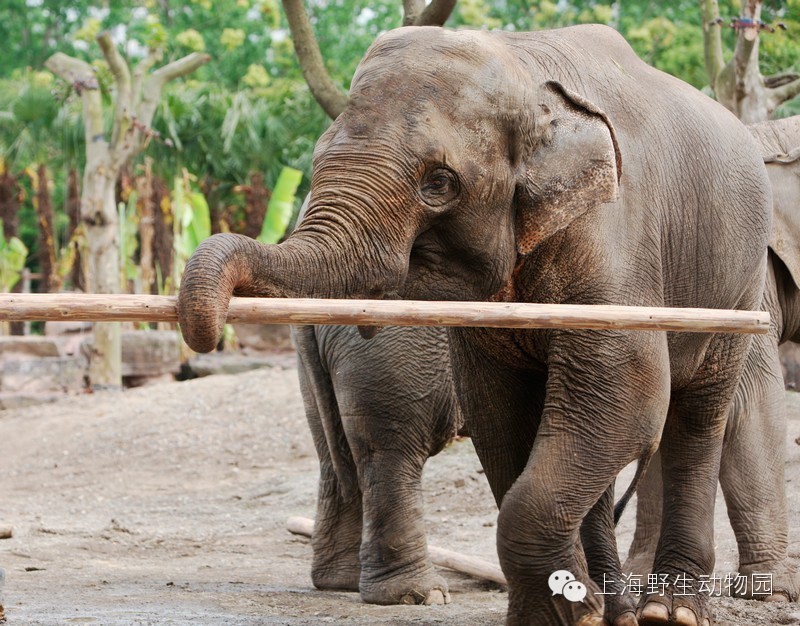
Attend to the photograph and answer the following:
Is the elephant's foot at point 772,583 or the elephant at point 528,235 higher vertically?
the elephant at point 528,235

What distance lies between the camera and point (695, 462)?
18.1ft

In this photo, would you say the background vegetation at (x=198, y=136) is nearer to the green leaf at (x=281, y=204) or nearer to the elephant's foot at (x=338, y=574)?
the green leaf at (x=281, y=204)

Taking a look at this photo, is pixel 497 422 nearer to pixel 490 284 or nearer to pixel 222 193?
pixel 490 284

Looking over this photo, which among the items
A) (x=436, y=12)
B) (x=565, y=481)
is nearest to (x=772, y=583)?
(x=565, y=481)

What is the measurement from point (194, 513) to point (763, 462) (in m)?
5.37

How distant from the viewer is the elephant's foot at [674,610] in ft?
16.7

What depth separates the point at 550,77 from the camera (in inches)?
188

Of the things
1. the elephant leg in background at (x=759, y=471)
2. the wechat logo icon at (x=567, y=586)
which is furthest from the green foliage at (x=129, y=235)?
the wechat logo icon at (x=567, y=586)

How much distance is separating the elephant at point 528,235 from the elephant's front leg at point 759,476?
1.21 m

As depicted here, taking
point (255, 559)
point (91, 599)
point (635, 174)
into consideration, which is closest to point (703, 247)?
point (635, 174)

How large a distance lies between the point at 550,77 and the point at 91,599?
304 centimetres

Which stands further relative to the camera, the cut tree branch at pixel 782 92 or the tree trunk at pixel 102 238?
the tree trunk at pixel 102 238

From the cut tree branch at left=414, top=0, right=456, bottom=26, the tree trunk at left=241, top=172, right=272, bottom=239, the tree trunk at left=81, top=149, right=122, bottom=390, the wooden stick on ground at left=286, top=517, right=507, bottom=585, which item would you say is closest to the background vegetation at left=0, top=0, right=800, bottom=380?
the tree trunk at left=241, top=172, right=272, bottom=239

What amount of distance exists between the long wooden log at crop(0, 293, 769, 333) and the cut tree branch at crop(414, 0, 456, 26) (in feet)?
16.2
